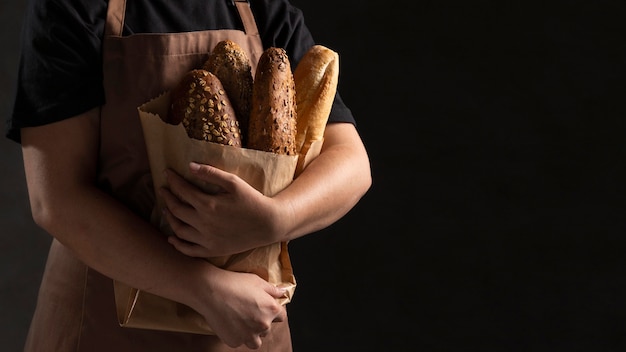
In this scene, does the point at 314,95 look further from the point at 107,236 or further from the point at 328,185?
the point at 107,236

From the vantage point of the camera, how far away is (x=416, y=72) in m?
2.11

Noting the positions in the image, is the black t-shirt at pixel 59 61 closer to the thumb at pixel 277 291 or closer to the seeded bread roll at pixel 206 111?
the seeded bread roll at pixel 206 111

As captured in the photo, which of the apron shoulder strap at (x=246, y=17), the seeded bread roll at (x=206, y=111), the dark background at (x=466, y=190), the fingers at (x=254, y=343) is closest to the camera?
the seeded bread roll at (x=206, y=111)

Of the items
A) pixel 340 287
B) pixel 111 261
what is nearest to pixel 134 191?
pixel 111 261

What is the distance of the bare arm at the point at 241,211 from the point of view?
1.03 m

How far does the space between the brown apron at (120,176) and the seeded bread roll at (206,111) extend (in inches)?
3.2

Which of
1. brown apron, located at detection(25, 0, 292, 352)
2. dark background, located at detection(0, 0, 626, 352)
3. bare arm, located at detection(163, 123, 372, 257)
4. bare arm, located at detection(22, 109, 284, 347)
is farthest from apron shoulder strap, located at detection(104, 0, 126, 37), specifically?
dark background, located at detection(0, 0, 626, 352)

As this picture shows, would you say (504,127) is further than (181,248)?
Yes

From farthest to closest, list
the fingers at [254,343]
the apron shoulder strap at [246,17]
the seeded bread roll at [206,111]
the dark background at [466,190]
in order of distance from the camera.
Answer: the dark background at [466,190], the apron shoulder strap at [246,17], the fingers at [254,343], the seeded bread roll at [206,111]

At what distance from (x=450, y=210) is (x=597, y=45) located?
21.1 inches

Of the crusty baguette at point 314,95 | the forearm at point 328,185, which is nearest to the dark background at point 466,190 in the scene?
the forearm at point 328,185

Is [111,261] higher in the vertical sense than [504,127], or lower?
higher

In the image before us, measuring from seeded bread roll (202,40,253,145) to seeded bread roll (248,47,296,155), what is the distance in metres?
0.02

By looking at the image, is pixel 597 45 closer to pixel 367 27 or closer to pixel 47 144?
pixel 367 27
